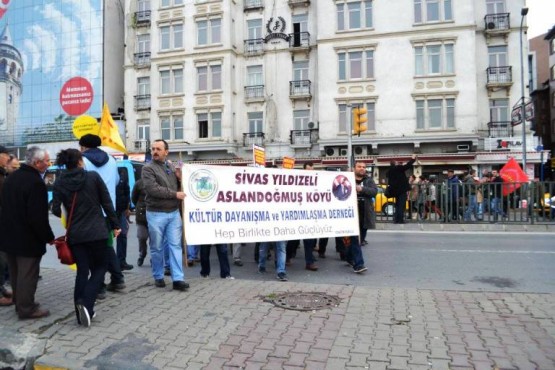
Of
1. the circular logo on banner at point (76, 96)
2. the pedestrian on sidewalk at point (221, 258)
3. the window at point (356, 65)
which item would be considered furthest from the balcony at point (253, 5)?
the pedestrian on sidewalk at point (221, 258)

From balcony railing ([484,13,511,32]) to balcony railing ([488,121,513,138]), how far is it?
6.09 meters

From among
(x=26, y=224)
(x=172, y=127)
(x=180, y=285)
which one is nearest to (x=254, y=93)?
(x=172, y=127)

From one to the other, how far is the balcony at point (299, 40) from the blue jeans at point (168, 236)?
29.1 m

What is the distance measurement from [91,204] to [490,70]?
30.8 meters

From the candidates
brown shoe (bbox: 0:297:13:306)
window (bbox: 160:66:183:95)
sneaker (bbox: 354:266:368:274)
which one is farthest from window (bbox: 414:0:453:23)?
brown shoe (bbox: 0:297:13:306)

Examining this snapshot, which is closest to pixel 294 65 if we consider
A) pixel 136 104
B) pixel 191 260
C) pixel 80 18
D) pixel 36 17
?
pixel 136 104

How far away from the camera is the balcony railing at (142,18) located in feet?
119

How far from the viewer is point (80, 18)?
127 feet

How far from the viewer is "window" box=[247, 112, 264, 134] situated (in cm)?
3394

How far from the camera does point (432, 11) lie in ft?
98.7

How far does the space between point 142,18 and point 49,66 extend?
10.5 meters

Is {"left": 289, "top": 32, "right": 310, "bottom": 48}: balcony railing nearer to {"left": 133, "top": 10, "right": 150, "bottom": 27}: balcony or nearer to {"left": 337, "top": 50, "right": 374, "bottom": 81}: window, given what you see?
{"left": 337, "top": 50, "right": 374, "bottom": 81}: window

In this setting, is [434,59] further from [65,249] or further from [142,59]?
[65,249]

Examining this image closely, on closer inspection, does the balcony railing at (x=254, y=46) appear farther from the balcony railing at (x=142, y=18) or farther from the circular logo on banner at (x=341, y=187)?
the circular logo on banner at (x=341, y=187)
